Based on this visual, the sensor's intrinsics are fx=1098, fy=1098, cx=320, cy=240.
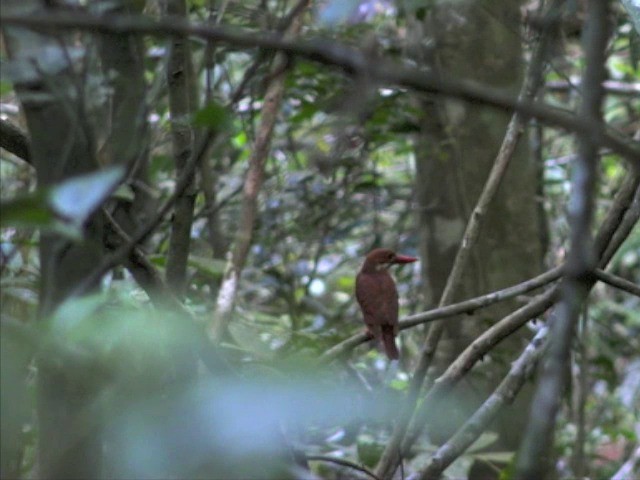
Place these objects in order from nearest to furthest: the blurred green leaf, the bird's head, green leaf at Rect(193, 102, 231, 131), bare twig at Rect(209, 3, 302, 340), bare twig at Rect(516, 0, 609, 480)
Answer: bare twig at Rect(516, 0, 609, 480)
green leaf at Rect(193, 102, 231, 131)
bare twig at Rect(209, 3, 302, 340)
the blurred green leaf
the bird's head

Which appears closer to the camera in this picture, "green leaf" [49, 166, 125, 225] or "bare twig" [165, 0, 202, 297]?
"green leaf" [49, 166, 125, 225]

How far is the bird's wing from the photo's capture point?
3.13m

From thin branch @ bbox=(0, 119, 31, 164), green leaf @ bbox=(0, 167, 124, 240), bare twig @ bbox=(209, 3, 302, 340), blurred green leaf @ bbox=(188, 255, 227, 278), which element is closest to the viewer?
green leaf @ bbox=(0, 167, 124, 240)

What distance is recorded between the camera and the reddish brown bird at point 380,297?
311 centimetres

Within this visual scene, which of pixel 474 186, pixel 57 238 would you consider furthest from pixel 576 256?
pixel 474 186

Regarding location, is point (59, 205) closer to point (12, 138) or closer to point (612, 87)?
point (12, 138)

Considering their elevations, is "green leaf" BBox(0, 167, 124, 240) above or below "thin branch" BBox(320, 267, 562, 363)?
above

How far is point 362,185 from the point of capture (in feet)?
13.8

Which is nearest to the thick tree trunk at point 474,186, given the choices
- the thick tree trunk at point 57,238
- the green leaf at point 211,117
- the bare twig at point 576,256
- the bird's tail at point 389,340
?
the bird's tail at point 389,340

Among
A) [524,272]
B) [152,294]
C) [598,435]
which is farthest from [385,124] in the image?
[152,294]

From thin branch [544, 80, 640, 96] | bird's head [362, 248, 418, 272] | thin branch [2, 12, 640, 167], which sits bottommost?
thin branch [2, 12, 640, 167]

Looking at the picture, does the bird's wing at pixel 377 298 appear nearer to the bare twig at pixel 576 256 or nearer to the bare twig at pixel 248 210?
the bare twig at pixel 248 210

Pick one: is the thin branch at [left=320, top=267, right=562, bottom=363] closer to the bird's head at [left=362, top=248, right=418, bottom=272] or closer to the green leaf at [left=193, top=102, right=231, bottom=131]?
the green leaf at [left=193, top=102, right=231, bottom=131]

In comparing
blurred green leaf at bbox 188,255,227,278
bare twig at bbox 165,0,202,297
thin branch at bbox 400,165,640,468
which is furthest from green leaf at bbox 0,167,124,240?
blurred green leaf at bbox 188,255,227,278
